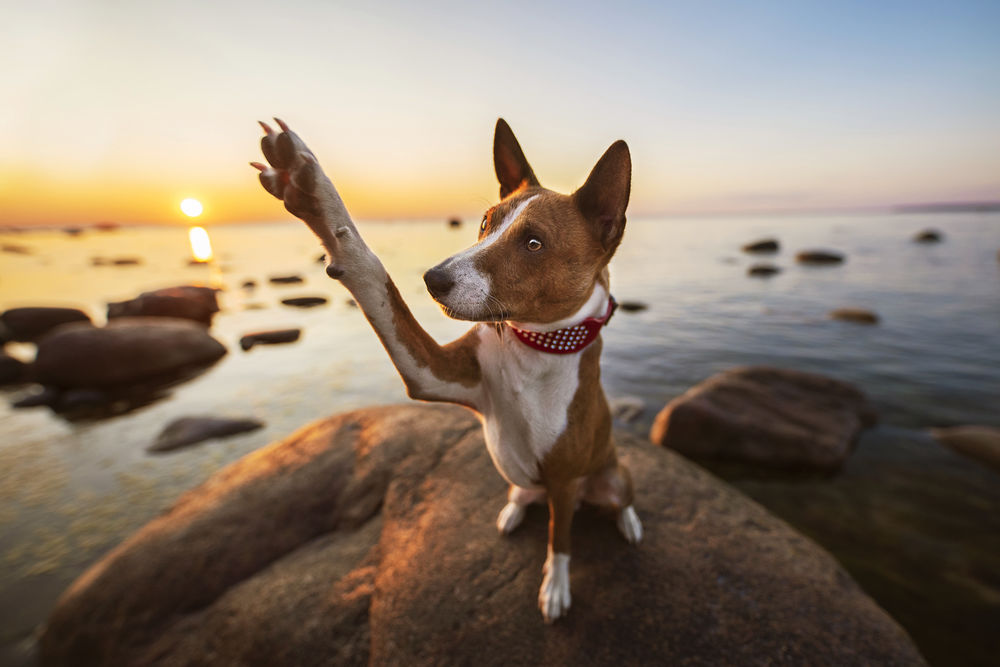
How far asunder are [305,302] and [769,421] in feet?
48.1

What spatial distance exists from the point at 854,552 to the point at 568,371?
419 centimetres

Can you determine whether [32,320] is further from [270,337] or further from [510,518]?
[510,518]

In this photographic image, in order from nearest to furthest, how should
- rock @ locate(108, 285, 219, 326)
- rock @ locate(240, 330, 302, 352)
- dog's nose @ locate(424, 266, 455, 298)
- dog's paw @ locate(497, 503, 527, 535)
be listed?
dog's nose @ locate(424, 266, 455, 298) < dog's paw @ locate(497, 503, 527, 535) < rock @ locate(240, 330, 302, 352) < rock @ locate(108, 285, 219, 326)

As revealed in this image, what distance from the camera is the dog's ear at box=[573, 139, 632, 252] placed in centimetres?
173

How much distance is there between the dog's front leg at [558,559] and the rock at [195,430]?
582 cm

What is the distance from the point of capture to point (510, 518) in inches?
113

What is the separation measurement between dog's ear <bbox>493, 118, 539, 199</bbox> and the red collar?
81cm

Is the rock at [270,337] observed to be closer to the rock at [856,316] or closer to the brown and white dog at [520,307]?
the brown and white dog at [520,307]

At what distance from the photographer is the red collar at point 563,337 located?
1.92 m

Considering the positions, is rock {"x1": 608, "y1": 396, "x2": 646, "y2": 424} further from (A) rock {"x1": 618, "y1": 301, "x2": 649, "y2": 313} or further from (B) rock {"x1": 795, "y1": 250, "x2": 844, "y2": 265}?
(B) rock {"x1": 795, "y1": 250, "x2": 844, "y2": 265}

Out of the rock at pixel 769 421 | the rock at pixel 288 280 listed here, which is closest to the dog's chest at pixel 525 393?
the rock at pixel 769 421

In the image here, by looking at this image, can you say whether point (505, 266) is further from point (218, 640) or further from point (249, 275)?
point (249, 275)

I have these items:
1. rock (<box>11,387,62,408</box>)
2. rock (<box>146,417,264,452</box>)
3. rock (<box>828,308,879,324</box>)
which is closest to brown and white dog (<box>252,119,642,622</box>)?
rock (<box>146,417,264,452</box>)

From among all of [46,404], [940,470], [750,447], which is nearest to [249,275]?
[46,404]
